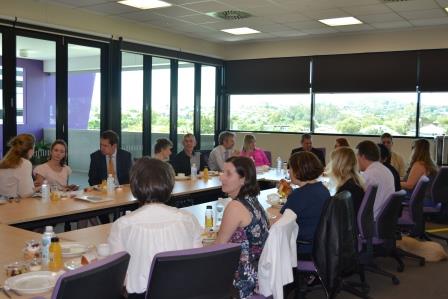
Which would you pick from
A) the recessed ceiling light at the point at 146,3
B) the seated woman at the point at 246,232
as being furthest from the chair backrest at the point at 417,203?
the recessed ceiling light at the point at 146,3

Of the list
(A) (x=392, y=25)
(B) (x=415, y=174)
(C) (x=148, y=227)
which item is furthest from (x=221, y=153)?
(C) (x=148, y=227)

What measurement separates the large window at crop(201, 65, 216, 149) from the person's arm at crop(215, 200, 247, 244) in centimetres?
720

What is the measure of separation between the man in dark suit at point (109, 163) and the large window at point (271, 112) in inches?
184

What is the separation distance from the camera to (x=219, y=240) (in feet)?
8.36

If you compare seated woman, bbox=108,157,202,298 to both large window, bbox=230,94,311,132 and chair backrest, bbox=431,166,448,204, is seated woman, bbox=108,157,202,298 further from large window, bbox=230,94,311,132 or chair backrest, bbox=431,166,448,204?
large window, bbox=230,94,311,132

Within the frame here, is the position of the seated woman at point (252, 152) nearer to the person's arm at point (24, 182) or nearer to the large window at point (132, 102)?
the large window at point (132, 102)

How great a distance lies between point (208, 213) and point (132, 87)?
5.13m

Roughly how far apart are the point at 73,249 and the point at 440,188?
4684 mm

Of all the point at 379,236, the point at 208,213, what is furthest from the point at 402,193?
the point at 208,213

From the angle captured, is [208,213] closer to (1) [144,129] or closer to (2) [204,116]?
(1) [144,129]

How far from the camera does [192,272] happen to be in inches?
72.9

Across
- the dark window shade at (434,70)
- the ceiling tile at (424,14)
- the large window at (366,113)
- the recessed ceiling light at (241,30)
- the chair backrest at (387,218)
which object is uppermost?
the recessed ceiling light at (241,30)

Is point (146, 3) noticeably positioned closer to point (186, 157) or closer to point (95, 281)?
point (186, 157)

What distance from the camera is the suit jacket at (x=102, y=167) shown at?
5.48m
